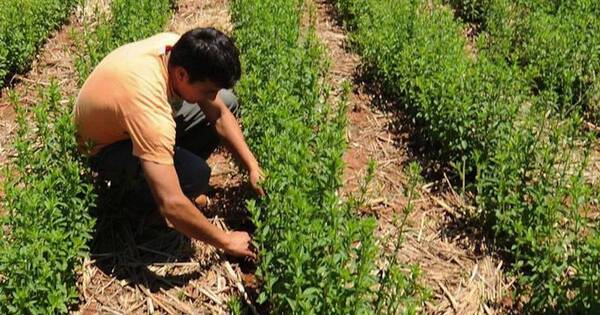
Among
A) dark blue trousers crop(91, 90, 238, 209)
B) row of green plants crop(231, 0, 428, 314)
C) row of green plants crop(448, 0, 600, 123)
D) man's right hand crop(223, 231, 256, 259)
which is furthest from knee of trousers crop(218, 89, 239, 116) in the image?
row of green plants crop(448, 0, 600, 123)

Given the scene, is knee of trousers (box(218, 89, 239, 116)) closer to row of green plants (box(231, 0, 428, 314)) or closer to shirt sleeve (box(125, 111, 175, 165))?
row of green plants (box(231, 0, 428, 314))

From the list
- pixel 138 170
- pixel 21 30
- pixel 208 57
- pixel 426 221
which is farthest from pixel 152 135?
pixel 21 30

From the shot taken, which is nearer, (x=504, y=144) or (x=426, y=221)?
(x=504, y=144)

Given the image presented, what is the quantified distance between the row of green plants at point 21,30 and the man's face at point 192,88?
3341mm

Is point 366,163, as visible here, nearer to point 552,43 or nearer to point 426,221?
point 426,221

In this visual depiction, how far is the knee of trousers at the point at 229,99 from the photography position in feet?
16.7

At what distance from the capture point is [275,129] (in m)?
4.56

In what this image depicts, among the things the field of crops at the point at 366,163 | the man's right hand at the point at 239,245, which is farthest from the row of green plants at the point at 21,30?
the man's right hand at the point at 239,245

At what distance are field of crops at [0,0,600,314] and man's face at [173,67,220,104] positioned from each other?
0.58 m

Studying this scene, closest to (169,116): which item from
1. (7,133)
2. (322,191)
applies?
(322,191)

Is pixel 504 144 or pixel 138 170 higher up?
pixel 138 170

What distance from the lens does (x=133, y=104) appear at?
3760 millimetres

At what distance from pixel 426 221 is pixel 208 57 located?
2.19 meters

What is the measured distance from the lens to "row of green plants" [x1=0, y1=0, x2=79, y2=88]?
6812 mm
